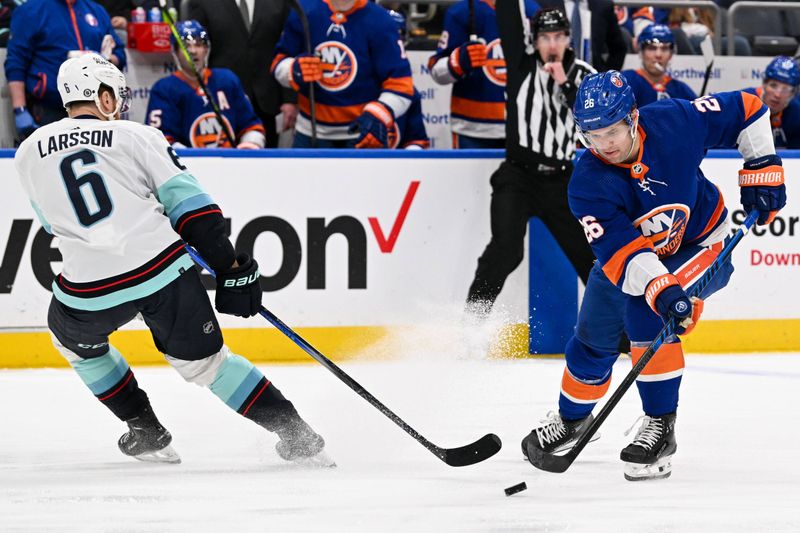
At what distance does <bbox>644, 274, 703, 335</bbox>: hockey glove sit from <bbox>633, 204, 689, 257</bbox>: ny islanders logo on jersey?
0.57ft

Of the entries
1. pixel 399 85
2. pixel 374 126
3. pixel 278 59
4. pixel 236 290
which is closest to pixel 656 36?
pixel 399 85

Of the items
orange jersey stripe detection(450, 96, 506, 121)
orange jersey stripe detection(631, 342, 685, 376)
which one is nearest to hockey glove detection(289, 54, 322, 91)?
orange jersey stripe detection(450, 96, 506, 121)

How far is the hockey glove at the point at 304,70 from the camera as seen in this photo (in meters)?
5.40

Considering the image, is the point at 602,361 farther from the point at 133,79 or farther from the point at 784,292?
the point at 133,79

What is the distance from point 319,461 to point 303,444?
0.06 metres

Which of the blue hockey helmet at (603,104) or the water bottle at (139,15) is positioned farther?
the water bottle at (139,15)

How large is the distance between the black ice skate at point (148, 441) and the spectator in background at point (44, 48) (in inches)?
94.1

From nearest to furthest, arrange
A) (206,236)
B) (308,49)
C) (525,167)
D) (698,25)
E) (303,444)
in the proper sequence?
(206,236), (303,444), (525,167), (308,49), (698,25)

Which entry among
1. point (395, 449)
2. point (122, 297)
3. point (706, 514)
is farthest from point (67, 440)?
point (706, 514)

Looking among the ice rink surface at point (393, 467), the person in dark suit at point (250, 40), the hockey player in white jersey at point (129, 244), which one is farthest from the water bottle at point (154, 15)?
the hockey player in white jersey at point (129, 244)

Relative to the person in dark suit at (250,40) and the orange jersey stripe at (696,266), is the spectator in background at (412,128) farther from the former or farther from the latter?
the orange jersey stripe at (696,266)

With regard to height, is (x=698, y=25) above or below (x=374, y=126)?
above

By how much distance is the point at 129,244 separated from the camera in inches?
121

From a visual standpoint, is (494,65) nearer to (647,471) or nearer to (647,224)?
(647,224)
